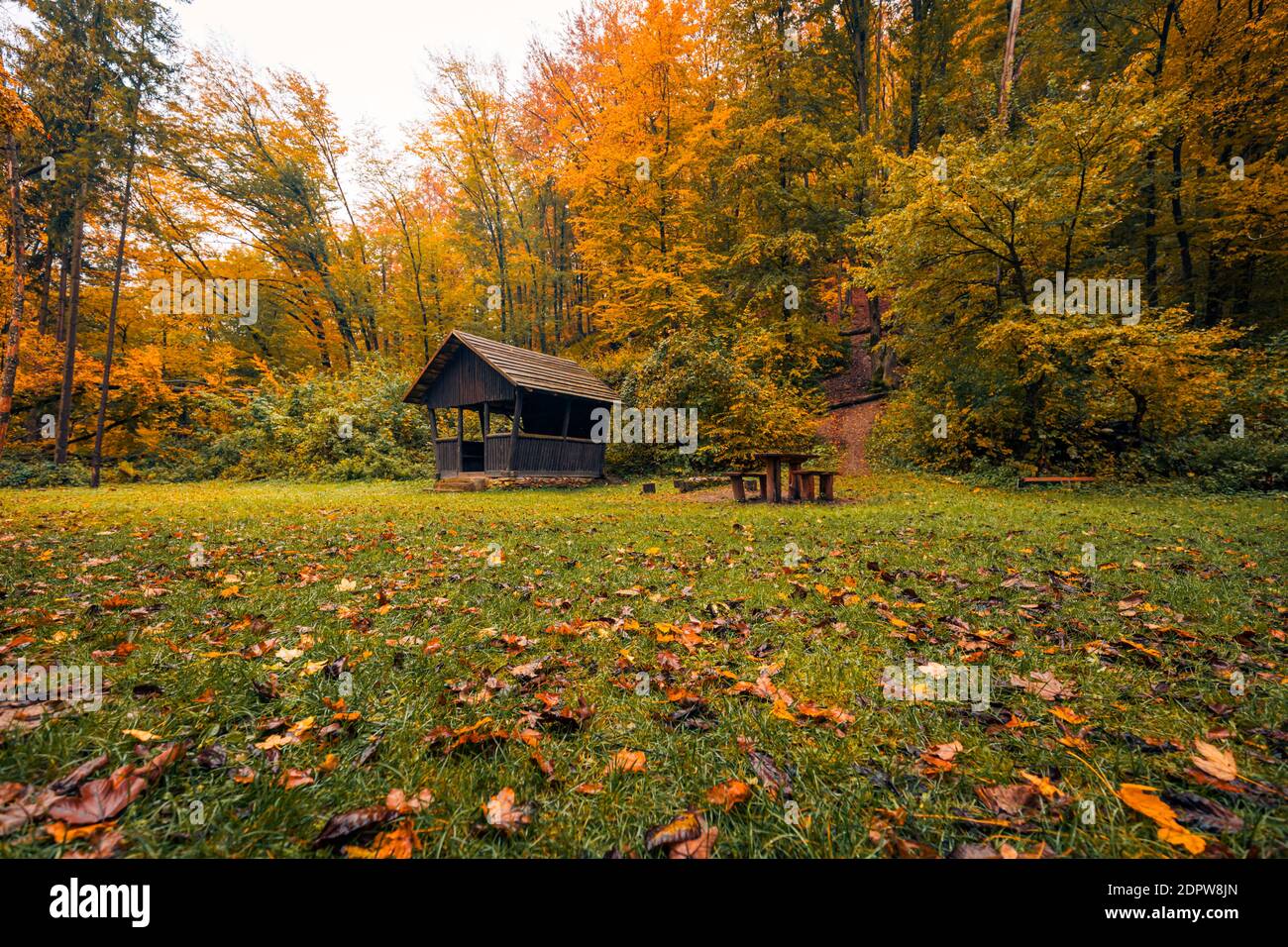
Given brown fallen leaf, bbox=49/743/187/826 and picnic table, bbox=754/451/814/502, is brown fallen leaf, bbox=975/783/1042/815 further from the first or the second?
picnic table, bbox=754/451/814/502

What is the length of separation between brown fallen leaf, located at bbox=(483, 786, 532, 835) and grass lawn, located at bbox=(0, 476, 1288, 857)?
0.01 metres

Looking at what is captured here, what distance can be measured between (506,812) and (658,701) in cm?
95

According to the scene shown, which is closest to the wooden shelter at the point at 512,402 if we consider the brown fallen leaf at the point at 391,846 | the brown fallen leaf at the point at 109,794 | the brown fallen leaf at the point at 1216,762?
the brown fallen leaf at the point at 109,794

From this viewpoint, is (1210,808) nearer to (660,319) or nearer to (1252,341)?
(660,319)

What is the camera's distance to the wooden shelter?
51.4 ft

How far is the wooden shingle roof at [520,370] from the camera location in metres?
15.2

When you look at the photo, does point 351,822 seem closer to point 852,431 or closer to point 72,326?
point 852,431

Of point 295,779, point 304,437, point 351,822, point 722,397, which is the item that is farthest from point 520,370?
point 351,822

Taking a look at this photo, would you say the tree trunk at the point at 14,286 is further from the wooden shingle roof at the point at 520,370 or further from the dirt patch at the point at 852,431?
the dirt patch at the point at 852,431

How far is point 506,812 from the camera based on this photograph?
5.27 feet

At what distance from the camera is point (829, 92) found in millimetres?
21812

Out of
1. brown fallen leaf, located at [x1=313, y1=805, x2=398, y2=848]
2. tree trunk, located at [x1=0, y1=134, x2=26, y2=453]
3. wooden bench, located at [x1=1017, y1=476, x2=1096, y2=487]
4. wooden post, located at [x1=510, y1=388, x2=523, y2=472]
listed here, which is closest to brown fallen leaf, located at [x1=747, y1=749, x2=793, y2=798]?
brown fallen leaf, located at [x1=313, y1=805, x2=398, y2=848]

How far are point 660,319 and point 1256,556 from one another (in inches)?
678
